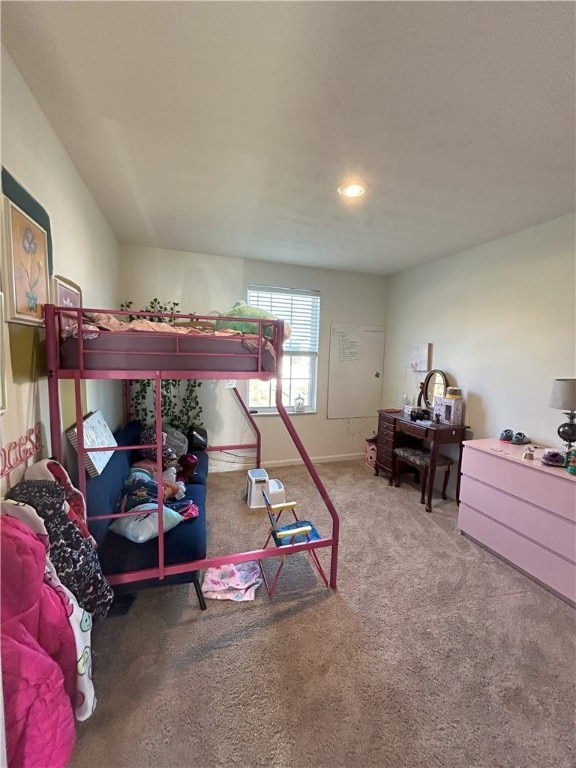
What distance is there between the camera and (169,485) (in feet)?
Answer: 7.15

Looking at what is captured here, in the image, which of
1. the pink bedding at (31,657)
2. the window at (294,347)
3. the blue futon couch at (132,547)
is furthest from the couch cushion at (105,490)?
the window at (294,347)

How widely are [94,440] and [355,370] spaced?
123 inches

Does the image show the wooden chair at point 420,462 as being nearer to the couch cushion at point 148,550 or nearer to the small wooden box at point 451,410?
the small wooden box at point 451,410

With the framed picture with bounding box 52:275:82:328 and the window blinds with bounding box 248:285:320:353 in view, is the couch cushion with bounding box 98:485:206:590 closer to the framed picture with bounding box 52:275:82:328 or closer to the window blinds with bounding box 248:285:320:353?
the framed picture with bounding box 52:275:82:328

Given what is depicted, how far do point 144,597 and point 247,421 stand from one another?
2132mm

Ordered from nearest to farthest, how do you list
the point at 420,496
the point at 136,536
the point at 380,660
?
the point at 380,660 < the point at 136,536 < the point at 420,496

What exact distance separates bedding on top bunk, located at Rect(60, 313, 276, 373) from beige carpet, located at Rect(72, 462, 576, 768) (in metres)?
1.35

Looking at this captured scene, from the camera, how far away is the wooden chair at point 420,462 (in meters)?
3.04

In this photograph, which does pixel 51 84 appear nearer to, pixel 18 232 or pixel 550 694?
pixel 18 232

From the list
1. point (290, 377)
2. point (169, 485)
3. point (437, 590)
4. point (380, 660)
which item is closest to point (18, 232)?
point (169, 485)

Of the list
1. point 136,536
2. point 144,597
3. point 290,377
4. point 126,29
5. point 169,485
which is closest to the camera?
point 126,29

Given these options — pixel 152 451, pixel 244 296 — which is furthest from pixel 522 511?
pixel 244 296

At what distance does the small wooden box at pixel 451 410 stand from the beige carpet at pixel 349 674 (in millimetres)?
1257

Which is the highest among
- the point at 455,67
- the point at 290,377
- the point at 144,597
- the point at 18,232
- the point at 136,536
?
the point at 455,67
